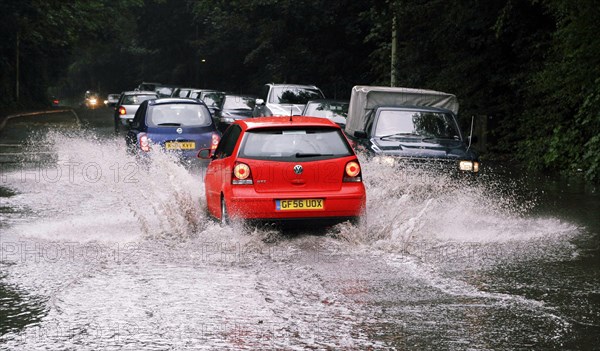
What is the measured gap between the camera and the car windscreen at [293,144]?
11031mm

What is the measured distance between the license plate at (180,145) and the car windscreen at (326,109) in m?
4.85

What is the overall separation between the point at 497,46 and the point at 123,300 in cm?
1968

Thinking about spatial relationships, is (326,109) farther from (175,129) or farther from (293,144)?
(293,144)

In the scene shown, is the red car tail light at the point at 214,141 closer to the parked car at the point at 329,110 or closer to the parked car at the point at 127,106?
the parked car at the point at 329,110

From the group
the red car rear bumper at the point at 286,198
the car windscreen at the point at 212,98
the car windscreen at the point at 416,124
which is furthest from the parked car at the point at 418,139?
the car windscreen at the point at 212,98

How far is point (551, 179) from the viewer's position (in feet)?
63.2

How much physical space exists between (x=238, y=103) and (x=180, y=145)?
13759 millimetres

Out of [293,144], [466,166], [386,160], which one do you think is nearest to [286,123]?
[293,144]

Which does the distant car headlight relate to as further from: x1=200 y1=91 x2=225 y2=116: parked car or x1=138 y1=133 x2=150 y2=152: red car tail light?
x1=200 y1=91 x2=225 y2=116: parked car

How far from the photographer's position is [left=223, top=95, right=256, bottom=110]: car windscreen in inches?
1249

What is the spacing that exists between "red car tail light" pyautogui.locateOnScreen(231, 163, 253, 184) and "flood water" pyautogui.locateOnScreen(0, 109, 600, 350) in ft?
1.82

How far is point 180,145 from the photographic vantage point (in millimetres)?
18469

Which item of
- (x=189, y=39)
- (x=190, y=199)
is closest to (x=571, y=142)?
(x=190, y=199)

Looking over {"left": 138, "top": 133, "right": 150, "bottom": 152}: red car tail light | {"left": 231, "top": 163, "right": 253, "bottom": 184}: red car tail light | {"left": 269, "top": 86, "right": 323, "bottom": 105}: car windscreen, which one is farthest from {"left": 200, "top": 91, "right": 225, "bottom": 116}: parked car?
{"left": 231, "top": 163, "right": 253, "bottom": 184}: red car tail light
